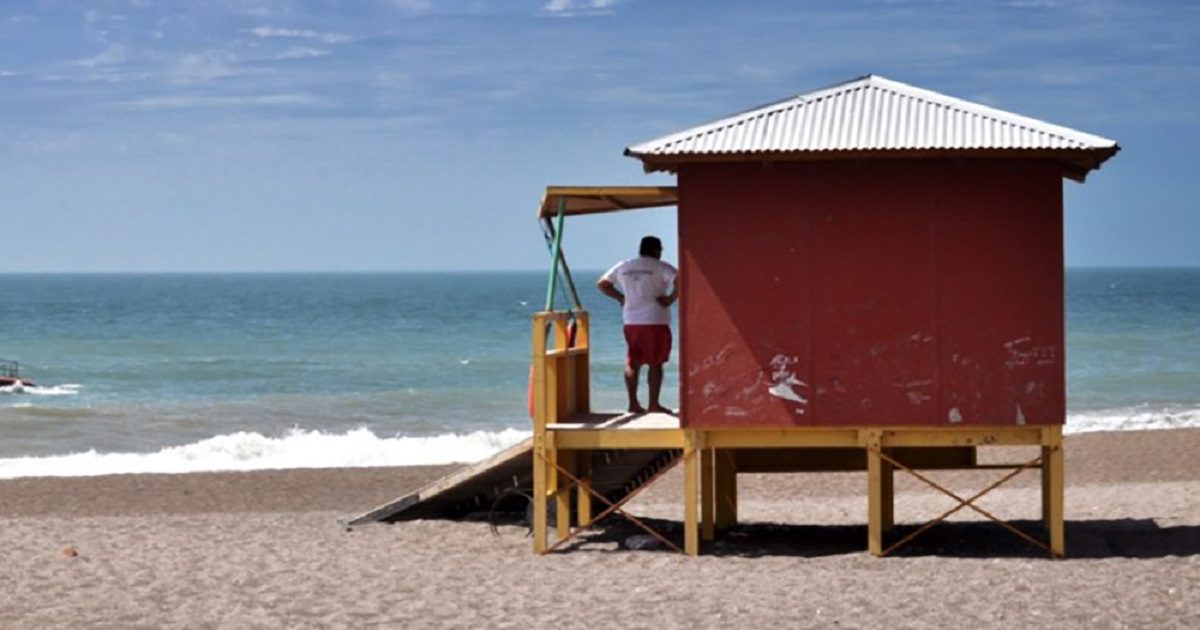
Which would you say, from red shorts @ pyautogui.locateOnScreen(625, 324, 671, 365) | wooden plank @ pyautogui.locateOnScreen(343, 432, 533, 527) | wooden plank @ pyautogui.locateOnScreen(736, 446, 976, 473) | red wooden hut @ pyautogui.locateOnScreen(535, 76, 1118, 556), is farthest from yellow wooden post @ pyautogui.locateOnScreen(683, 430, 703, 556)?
wooden plank @ pyautogui.locateOnScreen(736, 446, 976, 473)

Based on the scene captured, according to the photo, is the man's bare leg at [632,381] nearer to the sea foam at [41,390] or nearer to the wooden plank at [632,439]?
the wooden plank at [632,439]

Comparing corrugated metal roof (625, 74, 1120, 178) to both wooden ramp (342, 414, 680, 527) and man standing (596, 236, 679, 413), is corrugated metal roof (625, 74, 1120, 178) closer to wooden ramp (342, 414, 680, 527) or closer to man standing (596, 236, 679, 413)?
man standing (596, 236, 679, 413)

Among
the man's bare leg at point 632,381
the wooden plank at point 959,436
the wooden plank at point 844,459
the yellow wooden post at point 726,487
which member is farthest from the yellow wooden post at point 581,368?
the wooden plank at point 959,436

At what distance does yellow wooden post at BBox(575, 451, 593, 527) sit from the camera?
52.5 feet

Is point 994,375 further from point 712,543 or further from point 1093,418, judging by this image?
point 1093,418

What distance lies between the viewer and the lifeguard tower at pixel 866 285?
13625 mm

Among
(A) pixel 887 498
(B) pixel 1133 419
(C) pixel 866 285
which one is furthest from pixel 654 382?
(B) pixel 1133 419

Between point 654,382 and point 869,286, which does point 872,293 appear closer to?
point 869,286

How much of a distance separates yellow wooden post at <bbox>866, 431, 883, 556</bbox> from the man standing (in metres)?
1.98

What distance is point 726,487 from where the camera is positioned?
16.6 meters

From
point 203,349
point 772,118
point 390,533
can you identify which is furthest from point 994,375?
point 203,349

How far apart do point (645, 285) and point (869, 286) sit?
2012mm

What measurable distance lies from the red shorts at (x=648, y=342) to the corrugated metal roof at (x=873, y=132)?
1645 millimetres

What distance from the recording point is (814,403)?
1383 centimetres
